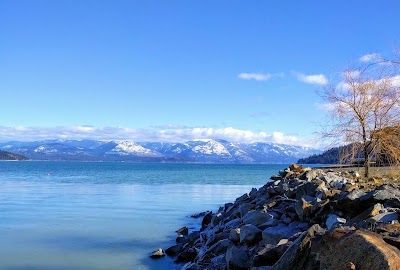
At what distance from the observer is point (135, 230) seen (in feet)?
71.6

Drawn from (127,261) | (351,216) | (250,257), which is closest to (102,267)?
(127,261)

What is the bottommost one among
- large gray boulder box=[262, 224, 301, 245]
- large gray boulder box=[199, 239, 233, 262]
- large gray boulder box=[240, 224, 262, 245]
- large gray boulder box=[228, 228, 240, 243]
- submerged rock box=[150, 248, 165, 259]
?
submerged rock box=[150, 248, 165, 259]

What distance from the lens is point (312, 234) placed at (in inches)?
244

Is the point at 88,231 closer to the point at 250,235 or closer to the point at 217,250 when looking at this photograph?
the point at 217,250

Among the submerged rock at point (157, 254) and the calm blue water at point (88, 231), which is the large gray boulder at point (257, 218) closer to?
the calm blue water at point (88, 231)

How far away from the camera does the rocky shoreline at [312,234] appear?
5281mm

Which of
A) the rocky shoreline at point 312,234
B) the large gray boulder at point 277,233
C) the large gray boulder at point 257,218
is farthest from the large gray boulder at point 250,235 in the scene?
the large gray boulder at point 257,218

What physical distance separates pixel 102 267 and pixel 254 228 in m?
6.06

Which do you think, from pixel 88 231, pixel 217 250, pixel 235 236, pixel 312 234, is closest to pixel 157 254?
pixel 217 250

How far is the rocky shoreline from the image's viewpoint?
528 centimetres

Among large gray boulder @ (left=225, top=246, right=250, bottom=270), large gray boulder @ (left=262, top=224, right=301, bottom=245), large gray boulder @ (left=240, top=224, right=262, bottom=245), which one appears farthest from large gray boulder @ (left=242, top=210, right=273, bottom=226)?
large gray boulder @ (left=225, top=246, right=250, bottom=270)

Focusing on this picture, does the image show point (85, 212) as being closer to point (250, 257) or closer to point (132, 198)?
point (132, 198)

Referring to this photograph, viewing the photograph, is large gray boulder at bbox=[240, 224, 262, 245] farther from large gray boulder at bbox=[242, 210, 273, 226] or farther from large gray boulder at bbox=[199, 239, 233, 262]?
large gray boulder at bbox=[242, 210, 273, 226]

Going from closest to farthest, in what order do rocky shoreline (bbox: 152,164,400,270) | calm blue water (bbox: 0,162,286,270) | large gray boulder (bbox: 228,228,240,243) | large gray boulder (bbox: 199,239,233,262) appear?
rocky shoreline (bbox: 152,164,400,270)
large gray boulder (bbox: 228,228,240,243)
large gray boulder (bbox: 199,239,233,262)
calm blue water (bbox: 0,162,286,270)
